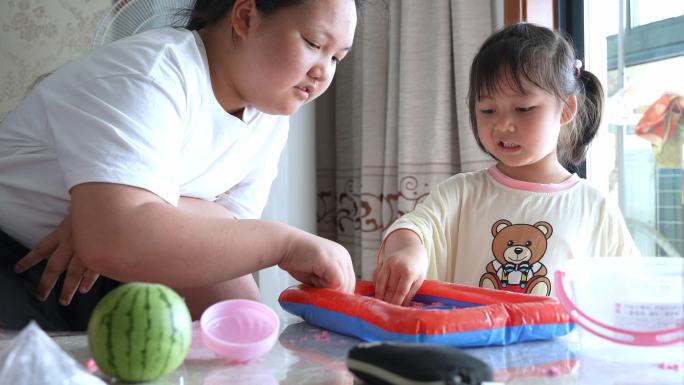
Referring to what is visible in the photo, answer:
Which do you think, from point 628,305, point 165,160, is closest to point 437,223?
point 165,160

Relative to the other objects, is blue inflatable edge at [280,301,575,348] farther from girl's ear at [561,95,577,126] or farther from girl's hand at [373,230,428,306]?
girl's ear at [561,95,577,126]

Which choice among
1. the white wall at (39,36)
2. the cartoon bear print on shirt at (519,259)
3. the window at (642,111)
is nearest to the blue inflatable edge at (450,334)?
the cartoon bear print on shirt at (519,259)

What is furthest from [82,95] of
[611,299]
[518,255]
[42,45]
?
[42,45]

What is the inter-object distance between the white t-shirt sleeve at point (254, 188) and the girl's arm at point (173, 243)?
562mm

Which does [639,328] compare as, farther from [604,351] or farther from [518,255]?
[518,255]

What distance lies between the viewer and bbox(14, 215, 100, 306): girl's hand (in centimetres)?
97

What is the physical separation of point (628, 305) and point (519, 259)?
2.71ft

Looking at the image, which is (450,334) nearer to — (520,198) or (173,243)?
(173,243)

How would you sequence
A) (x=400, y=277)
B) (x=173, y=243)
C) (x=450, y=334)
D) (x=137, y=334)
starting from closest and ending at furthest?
(x=137, y=334) → (x=450, y=334) → (x=173, y=243) → (x=400, y=277)

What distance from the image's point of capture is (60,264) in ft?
3.19

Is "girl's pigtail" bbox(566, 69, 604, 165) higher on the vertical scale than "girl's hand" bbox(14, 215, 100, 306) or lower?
higher

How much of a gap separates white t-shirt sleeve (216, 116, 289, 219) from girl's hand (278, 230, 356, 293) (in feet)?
1.85

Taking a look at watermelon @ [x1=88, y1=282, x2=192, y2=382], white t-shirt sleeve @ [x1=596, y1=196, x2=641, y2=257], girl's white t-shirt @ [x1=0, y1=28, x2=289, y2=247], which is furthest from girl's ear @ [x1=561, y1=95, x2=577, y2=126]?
watermelon @ [x1=88, y1=282, x2=192, y2=382]

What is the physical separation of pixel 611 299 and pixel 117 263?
0.55 metres
